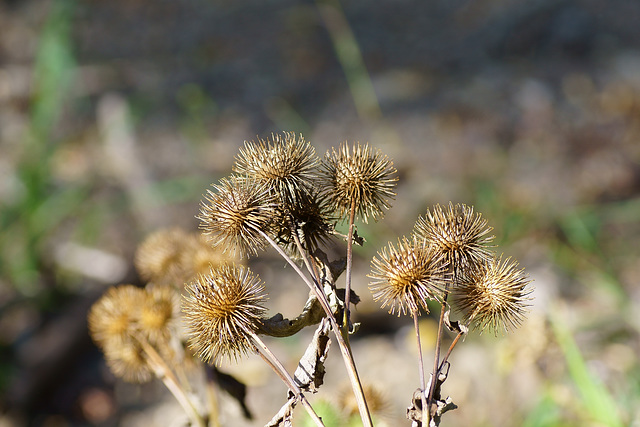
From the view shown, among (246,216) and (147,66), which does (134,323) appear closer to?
(246,216)

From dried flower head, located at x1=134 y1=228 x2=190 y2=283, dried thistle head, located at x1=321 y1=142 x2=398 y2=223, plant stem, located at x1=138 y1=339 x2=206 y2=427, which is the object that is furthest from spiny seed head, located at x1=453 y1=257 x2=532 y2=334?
dried flower head, located at x1=134 y1=228 x2=190 y2=283

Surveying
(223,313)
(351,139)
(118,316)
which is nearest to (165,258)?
(118,316)

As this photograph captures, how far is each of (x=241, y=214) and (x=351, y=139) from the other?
3.73 m

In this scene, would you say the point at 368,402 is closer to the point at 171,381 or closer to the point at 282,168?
the point at 171,381

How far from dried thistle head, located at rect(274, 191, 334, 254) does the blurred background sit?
595 millimetres

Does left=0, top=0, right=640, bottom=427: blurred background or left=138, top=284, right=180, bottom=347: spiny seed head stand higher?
left=0, top=0, right=640, bottom=427: blurred background

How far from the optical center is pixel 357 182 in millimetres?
1129

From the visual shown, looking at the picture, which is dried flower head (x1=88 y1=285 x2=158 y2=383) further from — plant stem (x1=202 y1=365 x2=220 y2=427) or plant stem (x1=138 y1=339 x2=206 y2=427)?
plant stem (x1=202 y1=365 x2=220 y2=427)

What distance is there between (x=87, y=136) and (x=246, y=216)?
457 cm

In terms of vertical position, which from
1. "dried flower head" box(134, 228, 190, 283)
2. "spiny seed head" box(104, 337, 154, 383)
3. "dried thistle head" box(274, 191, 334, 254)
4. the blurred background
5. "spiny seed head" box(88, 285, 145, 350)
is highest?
the blurred background

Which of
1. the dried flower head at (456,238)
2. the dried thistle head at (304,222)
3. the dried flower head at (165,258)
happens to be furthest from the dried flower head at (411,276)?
the dried flower head at (165,258)

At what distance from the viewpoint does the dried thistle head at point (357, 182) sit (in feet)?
3.71

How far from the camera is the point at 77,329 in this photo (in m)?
3.35

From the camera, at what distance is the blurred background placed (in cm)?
298
